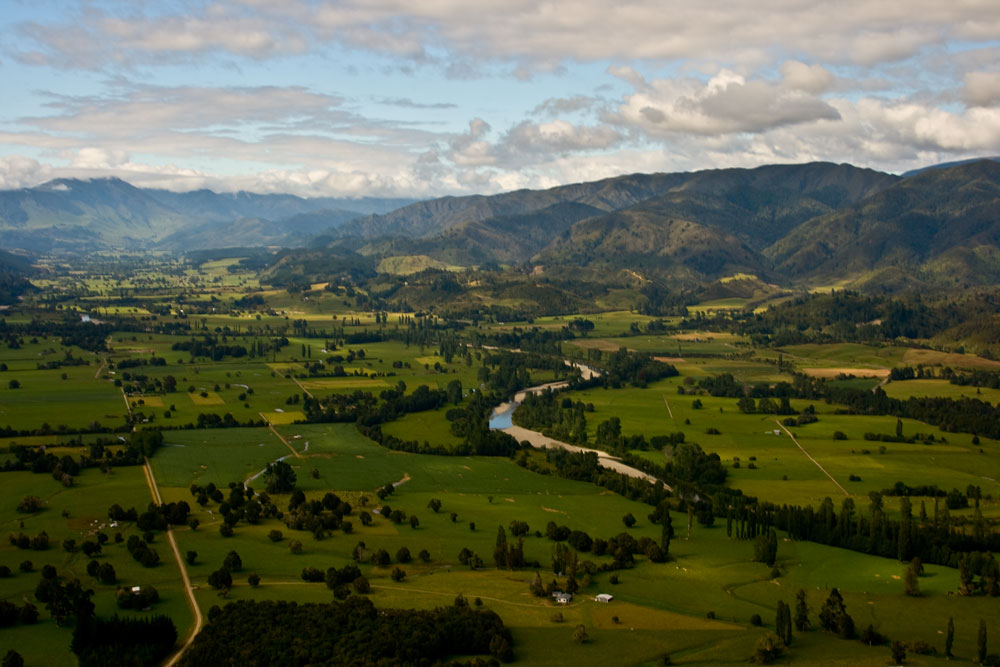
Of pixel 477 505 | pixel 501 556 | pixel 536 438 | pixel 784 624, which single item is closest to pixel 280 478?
pixel 477 505

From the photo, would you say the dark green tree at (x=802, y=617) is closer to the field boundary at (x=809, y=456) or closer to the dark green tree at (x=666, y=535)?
the dark green tree at (x=666, y=535)

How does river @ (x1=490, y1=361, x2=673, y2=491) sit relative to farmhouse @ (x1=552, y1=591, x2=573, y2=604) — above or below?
below

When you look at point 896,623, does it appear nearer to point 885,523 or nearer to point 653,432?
point 885,523

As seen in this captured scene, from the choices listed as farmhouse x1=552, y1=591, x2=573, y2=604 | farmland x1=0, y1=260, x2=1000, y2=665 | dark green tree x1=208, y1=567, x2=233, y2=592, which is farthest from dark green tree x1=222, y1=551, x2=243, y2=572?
farmhouse x1=552, y1=591, x2=573, y2=604

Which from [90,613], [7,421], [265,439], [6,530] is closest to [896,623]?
[90,613]

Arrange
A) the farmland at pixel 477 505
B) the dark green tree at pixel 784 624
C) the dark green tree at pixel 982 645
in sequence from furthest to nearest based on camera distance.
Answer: the farmland at pixel 477 505 < the dark green tree at pixel 784 624 < the dark green tree at pixel 982 645

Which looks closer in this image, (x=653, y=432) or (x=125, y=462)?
(x=125, y=462)

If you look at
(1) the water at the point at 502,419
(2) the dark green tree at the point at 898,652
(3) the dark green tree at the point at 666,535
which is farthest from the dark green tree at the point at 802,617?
(1) the water at the point at 502,419

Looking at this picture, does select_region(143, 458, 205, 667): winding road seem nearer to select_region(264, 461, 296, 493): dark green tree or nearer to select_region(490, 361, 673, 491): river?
select_region(264, 461, 296, 493): dark green tree

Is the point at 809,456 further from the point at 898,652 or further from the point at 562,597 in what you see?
the point at 562,597

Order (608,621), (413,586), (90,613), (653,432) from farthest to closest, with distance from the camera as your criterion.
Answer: (653,432) → (413,586) → (608,621) → (90,613)

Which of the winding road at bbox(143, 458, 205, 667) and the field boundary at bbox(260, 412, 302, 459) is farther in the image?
the field boundary at bbox(260, 412, 302, 459)
